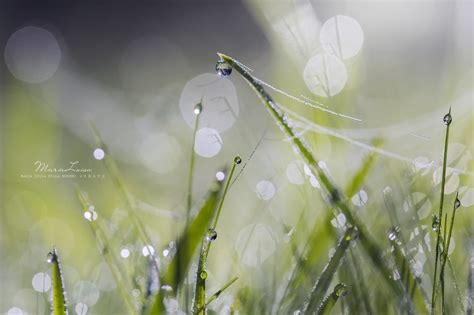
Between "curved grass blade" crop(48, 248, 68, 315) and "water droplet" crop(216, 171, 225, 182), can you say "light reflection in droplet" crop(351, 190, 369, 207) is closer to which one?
"water droplet" crop(216, 171, 225, 182)

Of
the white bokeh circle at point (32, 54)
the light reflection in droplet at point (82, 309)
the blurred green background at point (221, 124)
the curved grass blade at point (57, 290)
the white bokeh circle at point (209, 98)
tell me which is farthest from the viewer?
the white bokeh circle at point (209, 98)

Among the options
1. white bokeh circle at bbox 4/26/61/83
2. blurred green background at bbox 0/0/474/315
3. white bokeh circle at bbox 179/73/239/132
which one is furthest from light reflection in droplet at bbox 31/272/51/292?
white bokeh circle at bbox 179/73/239/132

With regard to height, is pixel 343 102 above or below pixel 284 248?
above

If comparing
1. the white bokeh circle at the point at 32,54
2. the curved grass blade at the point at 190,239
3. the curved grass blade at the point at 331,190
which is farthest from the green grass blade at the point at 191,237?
the white bokeh circle at the point at 32,54

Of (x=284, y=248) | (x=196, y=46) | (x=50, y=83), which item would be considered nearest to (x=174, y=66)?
(x=196, y=46)

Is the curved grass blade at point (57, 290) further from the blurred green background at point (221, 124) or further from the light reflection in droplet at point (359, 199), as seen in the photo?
the light reflection in droplet at point (359, 199)

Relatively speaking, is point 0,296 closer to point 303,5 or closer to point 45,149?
point 45,149
